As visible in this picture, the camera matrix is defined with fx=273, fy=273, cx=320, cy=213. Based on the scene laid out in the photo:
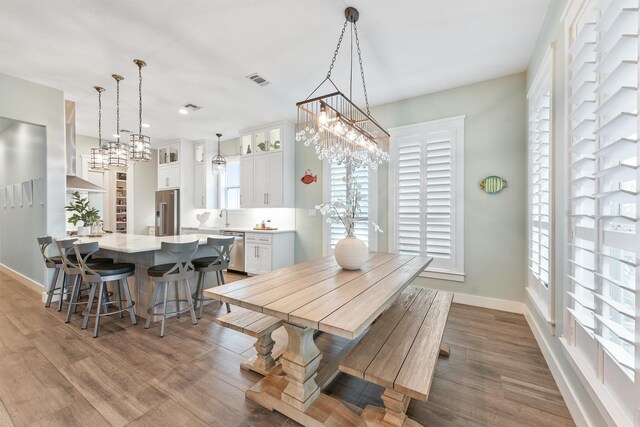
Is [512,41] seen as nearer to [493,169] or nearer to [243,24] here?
[493,169]

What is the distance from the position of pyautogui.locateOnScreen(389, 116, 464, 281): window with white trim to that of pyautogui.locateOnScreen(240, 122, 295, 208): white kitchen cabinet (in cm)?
195

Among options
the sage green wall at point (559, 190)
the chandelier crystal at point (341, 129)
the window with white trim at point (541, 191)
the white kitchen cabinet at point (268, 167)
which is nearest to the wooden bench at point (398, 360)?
the sage green wall at point (559, 190)

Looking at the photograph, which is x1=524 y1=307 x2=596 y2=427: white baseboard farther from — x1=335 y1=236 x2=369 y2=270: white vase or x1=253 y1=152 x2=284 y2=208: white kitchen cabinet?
x1=253 y1=152 x2=284 y2=208: white kitchen cabinet

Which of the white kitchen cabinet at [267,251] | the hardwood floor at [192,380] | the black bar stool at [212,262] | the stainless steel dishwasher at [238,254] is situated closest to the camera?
the hardwood floor at [192,380]

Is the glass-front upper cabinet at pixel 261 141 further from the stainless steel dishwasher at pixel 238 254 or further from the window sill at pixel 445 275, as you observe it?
the window sill at pixel 445 275

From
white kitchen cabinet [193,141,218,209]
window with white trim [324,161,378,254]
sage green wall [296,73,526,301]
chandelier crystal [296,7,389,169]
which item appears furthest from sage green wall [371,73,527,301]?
white kitchen cabinet [193,141,218,209]

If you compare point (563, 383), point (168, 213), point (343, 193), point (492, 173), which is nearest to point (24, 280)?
point (168, 213)

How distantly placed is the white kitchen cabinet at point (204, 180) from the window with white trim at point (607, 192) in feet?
20.6

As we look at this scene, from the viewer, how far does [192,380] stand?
2.00 m

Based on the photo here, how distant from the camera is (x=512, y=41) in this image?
2711 millimetres

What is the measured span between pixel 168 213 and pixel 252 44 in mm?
4992

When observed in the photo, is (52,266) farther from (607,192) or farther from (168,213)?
(607,192)

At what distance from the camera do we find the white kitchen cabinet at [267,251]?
4.84 meters

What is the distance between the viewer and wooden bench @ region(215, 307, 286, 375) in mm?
1859
